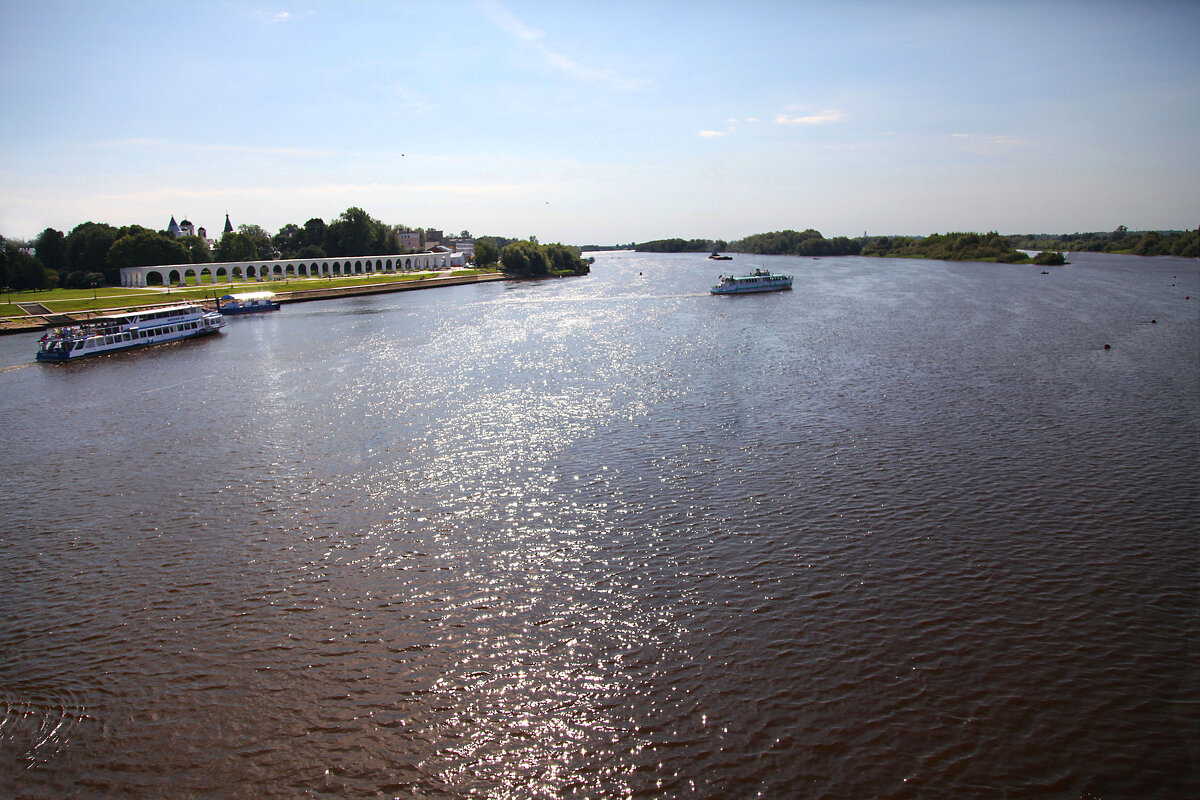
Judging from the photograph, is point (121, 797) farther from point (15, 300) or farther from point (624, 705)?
point (15, 300)

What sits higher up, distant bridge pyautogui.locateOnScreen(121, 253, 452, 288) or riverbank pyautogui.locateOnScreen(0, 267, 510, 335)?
distant bridge pyautogui.locateOnScreen(121, 253, 452, 288)

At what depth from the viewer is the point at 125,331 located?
56438 mm

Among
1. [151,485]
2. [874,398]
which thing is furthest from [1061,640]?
[151,485]

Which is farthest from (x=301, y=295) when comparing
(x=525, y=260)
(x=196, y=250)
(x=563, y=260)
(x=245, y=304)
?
(x=563, y=260)

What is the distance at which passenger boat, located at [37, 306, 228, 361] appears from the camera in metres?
50.2

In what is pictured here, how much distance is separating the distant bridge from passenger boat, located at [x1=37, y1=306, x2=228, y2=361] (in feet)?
142

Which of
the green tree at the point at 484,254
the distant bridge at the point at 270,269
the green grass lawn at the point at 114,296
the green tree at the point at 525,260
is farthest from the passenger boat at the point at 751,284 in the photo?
the distant bridge at the point at 270,269

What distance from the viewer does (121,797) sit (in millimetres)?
10062

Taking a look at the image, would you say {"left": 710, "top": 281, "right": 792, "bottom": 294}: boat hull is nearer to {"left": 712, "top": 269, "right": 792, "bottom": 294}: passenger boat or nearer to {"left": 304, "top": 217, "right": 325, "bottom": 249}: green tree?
{"left": 712, "top": 269, "right": 792, "bottom": 294}: passenger boat

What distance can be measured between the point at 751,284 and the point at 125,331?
259ft

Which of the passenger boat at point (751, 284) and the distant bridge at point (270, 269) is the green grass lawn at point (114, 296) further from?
the passenger boat at point (751, 284)

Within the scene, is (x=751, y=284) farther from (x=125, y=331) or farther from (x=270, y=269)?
(x=270, y=269)

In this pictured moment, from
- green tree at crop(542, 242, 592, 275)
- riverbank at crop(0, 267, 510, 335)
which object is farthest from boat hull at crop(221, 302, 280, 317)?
green tree at crop(542, 242, 592, 275)

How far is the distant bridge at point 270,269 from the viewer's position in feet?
327
